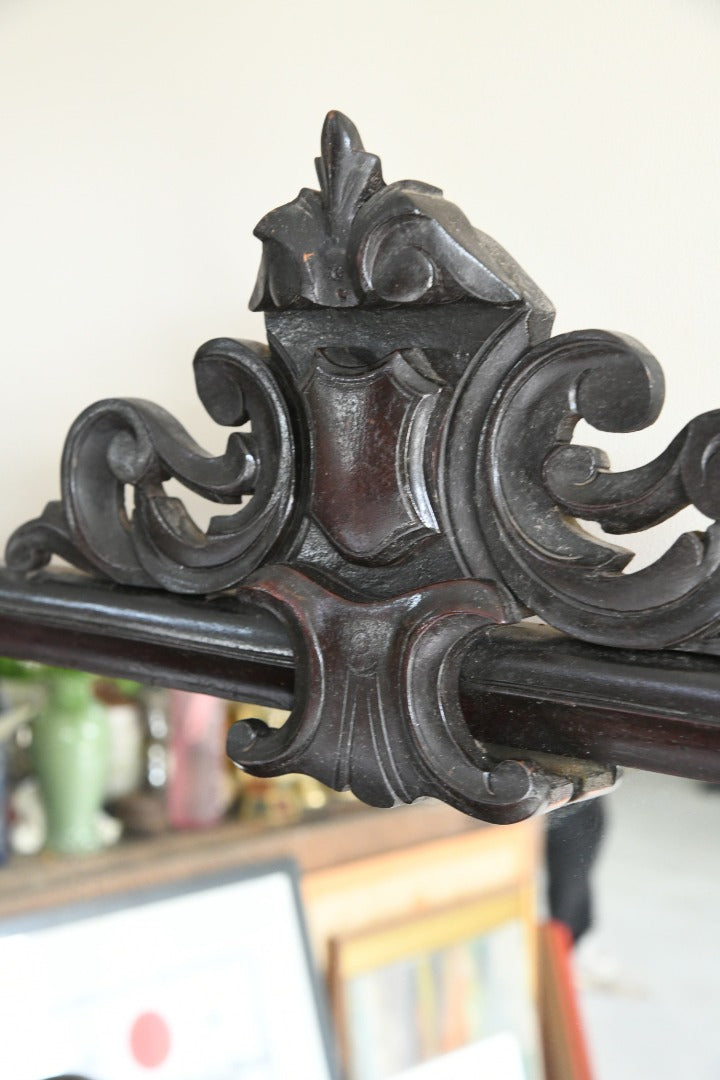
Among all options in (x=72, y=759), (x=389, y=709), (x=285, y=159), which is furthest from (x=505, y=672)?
(x=72, y=759)

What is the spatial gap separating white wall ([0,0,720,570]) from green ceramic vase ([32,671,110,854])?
125 millimetres

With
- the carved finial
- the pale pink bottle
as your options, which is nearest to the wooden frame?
the carved finial

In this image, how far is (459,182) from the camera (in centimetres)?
49

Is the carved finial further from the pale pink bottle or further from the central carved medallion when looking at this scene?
the pale pink bottle

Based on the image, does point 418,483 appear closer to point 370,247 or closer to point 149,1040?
point 370,247

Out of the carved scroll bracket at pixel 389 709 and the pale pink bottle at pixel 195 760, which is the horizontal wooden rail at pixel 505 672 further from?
the pale pink bottle at pixel 195 760

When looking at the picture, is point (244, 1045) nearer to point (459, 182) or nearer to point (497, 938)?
point (497, 938)

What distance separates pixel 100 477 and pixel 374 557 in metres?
0.17

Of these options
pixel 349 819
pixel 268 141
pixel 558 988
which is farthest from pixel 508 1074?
pixel 268 141

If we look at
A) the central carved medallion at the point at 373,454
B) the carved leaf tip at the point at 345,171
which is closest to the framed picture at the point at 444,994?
the central carved medallion at the point at 373,454

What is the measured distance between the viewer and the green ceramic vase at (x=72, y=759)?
2.38 feet

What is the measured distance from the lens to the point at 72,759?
2.45 feet

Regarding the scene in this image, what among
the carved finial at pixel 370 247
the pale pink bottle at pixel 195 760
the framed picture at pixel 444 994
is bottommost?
the framed picture at pixel 444 994

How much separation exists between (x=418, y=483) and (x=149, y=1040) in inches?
14.3
